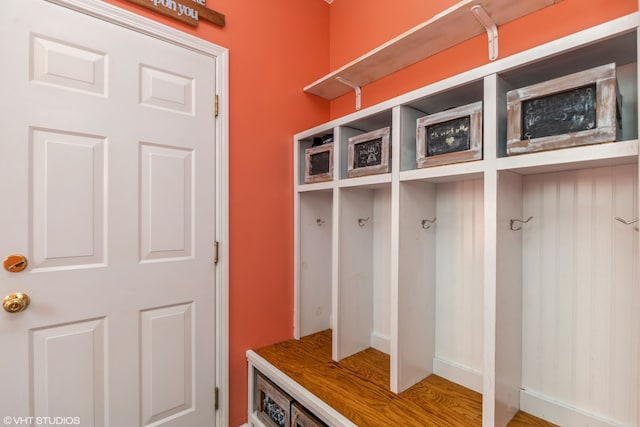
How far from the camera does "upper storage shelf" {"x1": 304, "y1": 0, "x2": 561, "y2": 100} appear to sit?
4.20 feet

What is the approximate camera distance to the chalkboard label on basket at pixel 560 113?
95 centimetres

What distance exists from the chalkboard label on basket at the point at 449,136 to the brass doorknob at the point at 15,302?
171 cm

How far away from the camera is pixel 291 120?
6.66 ft

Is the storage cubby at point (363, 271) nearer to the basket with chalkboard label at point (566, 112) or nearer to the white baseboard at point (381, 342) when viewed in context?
the white baseboard at point (381, 342)

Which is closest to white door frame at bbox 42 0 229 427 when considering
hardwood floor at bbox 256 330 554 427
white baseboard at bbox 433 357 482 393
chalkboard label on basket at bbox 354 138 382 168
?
hardwood floor at bbox 256 330 554 427

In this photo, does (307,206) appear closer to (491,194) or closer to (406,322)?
(406,322)

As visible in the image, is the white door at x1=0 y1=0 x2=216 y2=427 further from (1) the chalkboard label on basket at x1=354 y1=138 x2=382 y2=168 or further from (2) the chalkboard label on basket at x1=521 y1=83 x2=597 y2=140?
(2) the chalkboard label on basket at x1=521 y1=83 x2=597 y2=140

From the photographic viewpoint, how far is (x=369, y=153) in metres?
1.59

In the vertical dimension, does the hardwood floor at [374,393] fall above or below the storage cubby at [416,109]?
below

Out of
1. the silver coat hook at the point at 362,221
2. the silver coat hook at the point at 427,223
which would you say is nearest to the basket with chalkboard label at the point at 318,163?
the silver coat hook at the point at 362,221

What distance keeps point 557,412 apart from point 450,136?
117 centimetres

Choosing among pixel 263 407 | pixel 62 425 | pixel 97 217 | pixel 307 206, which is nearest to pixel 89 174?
pixel 97 217

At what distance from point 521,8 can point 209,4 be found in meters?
1.51

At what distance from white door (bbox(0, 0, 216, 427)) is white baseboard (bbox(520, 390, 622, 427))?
4.91 feet
